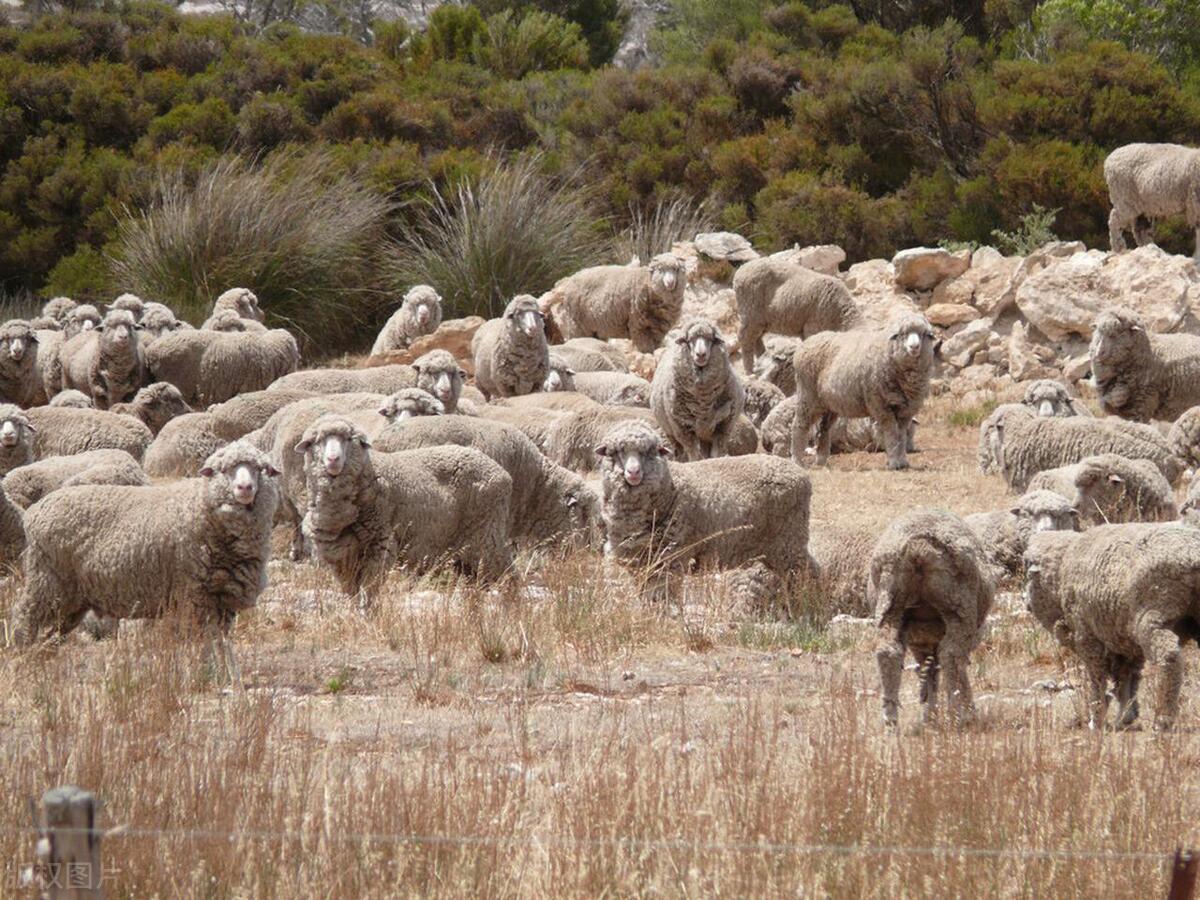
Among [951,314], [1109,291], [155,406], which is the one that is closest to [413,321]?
[155,406]

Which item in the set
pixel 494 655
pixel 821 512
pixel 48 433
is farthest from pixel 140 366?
pixel 494 655

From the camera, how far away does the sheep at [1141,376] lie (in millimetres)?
15758

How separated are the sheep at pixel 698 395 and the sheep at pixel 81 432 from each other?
4408 mm

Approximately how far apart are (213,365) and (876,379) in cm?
720

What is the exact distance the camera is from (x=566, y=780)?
20.3ft

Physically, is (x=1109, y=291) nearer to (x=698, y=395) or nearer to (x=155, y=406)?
(x=698, y=395)

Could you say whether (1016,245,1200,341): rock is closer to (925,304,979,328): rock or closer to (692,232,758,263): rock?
(925,304,979,328): rock

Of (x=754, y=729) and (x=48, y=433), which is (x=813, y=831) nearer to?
(x=754, y=729)

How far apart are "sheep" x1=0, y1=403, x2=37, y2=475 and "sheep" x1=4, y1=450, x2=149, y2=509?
0.85 metres

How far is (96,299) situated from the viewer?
1113 inches

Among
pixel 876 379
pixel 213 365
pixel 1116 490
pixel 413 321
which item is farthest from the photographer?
pixel 413 321

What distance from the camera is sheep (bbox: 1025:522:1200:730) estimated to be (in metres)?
7.00

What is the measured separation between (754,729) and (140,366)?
1418 cm

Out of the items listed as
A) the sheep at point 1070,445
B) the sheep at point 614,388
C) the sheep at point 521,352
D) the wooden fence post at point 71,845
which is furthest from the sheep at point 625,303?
the wooden fence post at point 71,845
